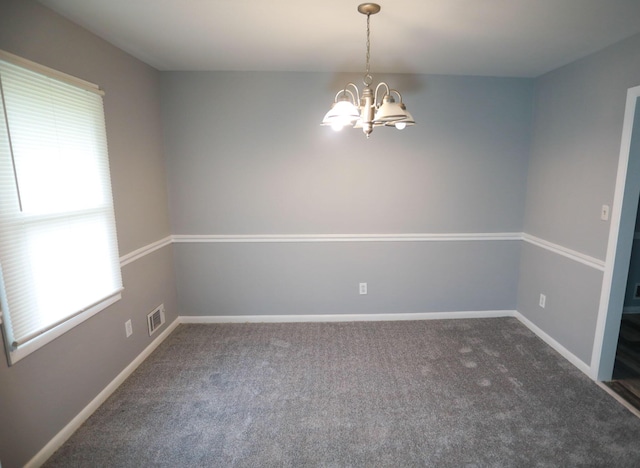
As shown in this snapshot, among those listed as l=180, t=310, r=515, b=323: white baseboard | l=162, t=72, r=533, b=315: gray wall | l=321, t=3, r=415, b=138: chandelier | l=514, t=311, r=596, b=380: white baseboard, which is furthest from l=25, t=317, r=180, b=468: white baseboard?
l=514, t=311, r=596, b=380: white baseboard

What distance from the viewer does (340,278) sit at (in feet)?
11.4

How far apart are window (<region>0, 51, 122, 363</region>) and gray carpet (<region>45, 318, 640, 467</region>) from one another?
812mm

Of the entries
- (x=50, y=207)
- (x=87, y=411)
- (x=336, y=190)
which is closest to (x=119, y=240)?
(x=50, y=207)

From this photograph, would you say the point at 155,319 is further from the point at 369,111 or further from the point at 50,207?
the point at 369,111

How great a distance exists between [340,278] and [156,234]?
1.88 m

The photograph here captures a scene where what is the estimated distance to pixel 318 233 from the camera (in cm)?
340

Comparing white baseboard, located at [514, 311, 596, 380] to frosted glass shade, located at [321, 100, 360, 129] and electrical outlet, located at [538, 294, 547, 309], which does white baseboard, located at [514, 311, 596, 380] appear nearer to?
electrical outlet, located at [538, 294, 547, 309]

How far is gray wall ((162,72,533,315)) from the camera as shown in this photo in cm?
317

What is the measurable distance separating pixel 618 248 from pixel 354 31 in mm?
2427

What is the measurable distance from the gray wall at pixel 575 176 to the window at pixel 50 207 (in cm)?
368

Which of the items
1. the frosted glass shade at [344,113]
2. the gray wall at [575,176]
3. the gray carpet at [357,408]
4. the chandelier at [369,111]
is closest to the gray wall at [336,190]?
the gray wall at [575,176]

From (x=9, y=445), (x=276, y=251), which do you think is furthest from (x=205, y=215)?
(x=9, y=445)

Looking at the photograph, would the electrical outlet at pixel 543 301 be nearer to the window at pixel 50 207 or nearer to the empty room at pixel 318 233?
the empty room at pixel 318 233

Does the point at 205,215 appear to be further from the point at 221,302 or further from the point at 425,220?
the point at 425,220
